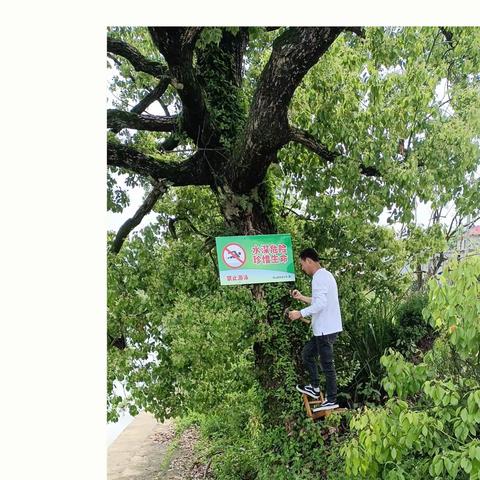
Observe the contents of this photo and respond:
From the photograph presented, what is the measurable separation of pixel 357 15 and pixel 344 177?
80 centimetres

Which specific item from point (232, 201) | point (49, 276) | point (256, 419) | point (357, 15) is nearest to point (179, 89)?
point (232, 201)

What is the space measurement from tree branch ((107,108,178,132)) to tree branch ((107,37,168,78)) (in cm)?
25

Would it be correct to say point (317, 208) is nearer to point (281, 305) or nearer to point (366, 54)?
point (281, 305)

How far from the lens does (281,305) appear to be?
285 cm

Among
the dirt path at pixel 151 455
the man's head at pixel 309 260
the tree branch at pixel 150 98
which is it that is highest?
the tree branch at pixel 150 98

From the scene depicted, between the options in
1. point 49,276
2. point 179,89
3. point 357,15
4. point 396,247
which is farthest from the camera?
point 396,247

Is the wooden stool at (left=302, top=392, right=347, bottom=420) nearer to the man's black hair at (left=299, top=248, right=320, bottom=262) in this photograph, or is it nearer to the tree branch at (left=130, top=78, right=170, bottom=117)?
Answer: the man's black hair at (left=299, top=248, right=320, bottom=262)

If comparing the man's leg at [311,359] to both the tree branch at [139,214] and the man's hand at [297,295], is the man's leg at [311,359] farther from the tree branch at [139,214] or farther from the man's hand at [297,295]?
the tree branch at [139,214]

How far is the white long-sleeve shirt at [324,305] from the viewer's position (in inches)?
105

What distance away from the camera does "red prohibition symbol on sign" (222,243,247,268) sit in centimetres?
277

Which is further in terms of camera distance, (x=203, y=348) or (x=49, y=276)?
(x=203, y=348)

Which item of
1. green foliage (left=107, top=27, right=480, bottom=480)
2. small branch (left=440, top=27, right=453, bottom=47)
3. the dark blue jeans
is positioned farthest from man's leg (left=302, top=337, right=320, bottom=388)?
small branch (left=440, top=27, right=453, bottom=47)

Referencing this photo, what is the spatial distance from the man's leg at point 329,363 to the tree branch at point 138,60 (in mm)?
1523

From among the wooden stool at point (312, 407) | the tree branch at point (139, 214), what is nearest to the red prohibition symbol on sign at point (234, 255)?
the tree branch at point (139, 214)
